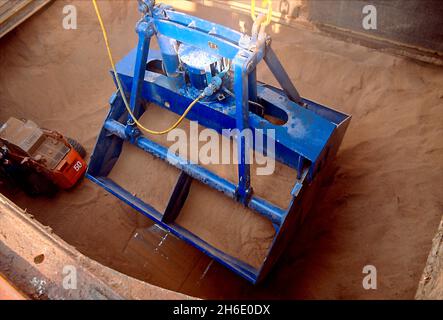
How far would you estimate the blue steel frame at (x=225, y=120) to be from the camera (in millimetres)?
2617

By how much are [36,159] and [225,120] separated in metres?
2.21

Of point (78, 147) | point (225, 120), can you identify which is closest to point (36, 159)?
point (78, 147)

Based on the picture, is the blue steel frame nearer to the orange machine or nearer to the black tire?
the orange machine

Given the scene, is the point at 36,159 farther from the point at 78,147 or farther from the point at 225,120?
the point at 225,120

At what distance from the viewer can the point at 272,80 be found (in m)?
4.98

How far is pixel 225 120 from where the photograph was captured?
3.03 m

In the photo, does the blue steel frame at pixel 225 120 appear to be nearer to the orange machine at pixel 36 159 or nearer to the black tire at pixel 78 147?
the orange machine at pixel 36 159

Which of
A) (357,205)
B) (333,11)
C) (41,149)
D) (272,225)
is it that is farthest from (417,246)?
(41,149)

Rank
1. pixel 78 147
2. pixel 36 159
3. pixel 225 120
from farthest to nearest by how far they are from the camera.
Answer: pixel 78 147 < pixel 36 159 < pixel 225 120

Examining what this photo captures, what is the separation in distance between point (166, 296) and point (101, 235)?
2166 mm

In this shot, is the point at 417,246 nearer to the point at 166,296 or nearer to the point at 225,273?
the point at 225,273

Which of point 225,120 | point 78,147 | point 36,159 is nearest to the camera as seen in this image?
point 225,120

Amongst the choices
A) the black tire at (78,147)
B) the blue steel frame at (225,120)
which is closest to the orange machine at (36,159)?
the black tire at (78,147)

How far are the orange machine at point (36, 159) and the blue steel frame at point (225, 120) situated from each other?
0.78 meters
